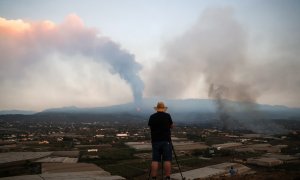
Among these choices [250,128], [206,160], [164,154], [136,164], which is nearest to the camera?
[164,154]

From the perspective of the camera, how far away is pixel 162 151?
8.98m

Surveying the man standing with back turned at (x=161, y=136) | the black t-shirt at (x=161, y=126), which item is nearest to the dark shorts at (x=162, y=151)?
the man standing with back turned at (x=161, y=136)

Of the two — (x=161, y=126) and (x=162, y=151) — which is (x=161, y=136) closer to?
(x=161, y=126)

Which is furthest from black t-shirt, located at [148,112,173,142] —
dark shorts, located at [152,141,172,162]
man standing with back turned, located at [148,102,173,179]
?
dark shorts, located at [152,141,172,162]

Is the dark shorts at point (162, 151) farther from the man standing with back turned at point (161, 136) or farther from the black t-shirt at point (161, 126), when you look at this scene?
the black t-shirt at point (161, 126)

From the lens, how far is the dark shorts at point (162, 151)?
8.90m

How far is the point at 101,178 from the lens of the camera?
2966 cm

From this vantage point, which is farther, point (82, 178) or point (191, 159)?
point (191, 159)

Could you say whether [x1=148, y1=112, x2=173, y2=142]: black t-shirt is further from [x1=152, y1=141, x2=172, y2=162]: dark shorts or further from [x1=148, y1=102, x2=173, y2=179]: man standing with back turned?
[x1=152, y1=141, x2=172, y2=162]: dark shorts

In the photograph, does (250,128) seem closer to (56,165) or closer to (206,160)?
(206,160)

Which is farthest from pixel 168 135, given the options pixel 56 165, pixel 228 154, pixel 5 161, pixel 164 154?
pixel 228 154

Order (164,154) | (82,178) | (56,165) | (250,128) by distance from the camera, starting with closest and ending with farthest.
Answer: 1. (164,154)
2. (82,178)
3. (56,165)
4. (250,128)

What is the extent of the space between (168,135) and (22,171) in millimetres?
32189

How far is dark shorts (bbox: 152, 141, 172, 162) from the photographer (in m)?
8.90
